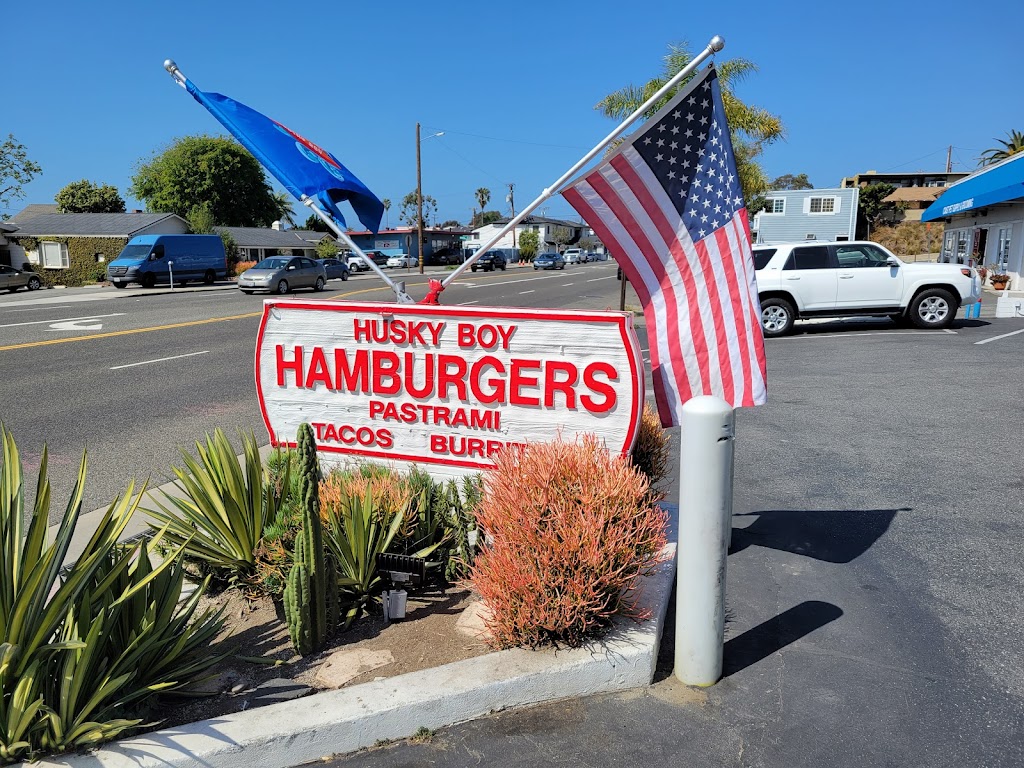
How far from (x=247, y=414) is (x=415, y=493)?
5.26 m

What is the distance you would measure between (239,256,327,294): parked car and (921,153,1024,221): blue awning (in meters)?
25.3

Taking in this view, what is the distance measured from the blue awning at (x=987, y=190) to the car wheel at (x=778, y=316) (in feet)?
41.9

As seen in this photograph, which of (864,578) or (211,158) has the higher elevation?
(211,158)

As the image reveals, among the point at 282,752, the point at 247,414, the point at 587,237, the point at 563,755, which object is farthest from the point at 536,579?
the point at 587,237

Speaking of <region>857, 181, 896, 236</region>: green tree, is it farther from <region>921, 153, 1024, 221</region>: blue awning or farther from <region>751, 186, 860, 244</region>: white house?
<region>921, 153, 1024, 221</region>: blue awning

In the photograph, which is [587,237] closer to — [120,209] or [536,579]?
[120,209]

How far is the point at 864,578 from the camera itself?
4.42m

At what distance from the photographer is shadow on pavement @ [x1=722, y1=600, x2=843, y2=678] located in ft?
11.7

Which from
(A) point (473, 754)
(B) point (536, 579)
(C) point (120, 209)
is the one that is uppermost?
(C) point (120, 209)

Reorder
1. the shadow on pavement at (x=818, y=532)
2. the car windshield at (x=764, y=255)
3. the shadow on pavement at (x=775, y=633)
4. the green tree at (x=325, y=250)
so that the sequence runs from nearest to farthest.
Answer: the shadow on pavement at (x=775, y=633) → the shadow on pavement at (x=818, y=532) → the car windshield at (x=764, y=255) → the green tree at (x=325, y=250)

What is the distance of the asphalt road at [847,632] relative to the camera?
2945 mm

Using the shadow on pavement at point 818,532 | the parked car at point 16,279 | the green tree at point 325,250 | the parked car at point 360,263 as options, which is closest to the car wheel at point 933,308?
the shadow on pavement at point 818,532

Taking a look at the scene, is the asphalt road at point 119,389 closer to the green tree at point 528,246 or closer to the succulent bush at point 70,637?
the succulent bush at point 70,637

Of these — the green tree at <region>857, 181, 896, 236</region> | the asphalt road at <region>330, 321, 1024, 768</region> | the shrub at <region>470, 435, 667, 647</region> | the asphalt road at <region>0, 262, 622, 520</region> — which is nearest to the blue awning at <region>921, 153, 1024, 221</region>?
the asphalt road at <region>330, 321, 1024, 768</region>
